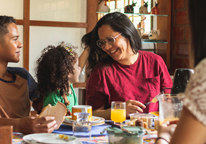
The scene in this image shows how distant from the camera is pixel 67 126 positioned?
60.3 inches

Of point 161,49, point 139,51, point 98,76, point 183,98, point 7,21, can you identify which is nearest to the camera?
point 183,98

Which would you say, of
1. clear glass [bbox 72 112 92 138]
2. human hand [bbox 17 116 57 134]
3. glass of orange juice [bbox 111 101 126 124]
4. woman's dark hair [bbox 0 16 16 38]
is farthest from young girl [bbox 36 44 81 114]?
clear glass [bbox 72 112 92 138]

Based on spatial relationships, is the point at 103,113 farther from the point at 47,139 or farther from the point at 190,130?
the point at 190,130

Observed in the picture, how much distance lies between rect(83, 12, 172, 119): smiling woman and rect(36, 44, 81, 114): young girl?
0.25 m

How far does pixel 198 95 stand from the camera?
2.20 ft

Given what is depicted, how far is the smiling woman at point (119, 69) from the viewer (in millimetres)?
2004

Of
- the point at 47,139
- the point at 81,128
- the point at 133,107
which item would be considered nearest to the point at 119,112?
the point at 133,107

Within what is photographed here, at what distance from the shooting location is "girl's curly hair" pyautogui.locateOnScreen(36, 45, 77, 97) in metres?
2.22

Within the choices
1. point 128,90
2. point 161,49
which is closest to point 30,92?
point 128,90

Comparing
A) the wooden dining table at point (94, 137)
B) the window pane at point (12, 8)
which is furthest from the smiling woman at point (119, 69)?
the window pane at point (12, 8)

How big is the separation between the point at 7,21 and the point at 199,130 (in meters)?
1.52

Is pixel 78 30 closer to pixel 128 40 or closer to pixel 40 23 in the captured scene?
pixel 40 23

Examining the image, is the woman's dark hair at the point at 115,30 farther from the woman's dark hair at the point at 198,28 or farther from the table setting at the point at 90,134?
the woman's dark hair at the point at 198,28

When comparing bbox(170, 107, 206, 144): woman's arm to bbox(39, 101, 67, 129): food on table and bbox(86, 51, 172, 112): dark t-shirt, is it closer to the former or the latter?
bbox(39, 101, 67, 129): food on table
